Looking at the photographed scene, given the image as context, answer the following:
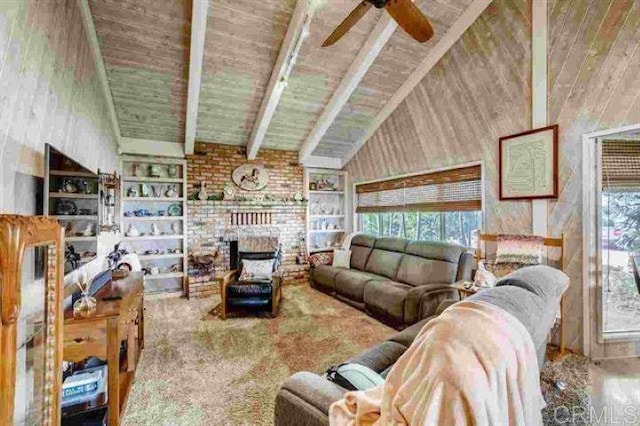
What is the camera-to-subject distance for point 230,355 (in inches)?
116

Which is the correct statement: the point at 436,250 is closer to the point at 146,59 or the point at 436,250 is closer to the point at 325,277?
the point at 325,277

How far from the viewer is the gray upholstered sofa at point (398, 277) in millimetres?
3355

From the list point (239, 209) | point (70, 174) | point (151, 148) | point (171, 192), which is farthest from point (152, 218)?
point (70, 174)

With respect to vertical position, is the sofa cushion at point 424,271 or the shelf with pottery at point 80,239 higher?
the shelf with pottery at point 80,239

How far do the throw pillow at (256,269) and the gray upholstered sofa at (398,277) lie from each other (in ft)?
3.55

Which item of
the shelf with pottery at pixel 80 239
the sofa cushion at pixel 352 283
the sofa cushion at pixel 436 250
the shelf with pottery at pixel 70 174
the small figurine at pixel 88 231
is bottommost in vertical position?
the sofa cushion at pixel 352 283

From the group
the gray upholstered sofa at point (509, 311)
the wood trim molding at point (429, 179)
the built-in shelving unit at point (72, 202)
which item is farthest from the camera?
the wood trim molding at point (429, 179)

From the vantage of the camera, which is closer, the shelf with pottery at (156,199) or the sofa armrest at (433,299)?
the sofa armrest at (433,299)

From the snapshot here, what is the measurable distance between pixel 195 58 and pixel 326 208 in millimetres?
4031

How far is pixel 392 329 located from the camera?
3.55 m

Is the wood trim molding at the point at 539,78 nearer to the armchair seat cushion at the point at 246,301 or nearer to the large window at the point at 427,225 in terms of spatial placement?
the large window at the point at 427,225

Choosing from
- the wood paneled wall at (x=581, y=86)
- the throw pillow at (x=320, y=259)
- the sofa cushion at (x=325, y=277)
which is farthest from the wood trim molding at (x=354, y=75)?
the sofa cushion at (x=325, y=277)

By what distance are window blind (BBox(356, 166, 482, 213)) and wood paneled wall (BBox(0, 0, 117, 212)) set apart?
4.32 m

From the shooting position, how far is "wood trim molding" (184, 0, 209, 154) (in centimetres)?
299
